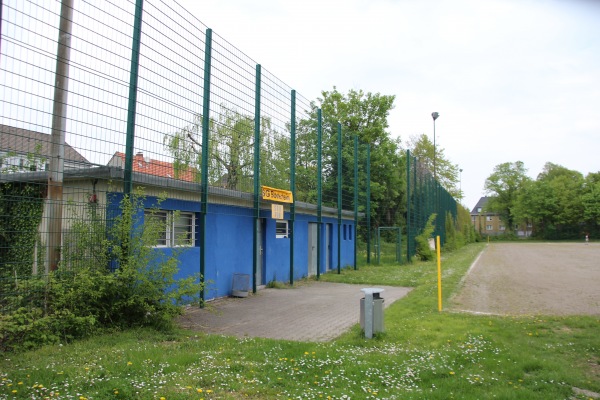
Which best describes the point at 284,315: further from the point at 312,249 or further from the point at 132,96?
the point at 312,249

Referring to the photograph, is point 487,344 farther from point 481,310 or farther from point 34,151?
point 34,151

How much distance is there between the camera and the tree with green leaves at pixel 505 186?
9506 centimetres

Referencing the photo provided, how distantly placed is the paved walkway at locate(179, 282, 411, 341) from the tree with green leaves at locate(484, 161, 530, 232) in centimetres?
8998

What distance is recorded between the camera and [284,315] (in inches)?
383

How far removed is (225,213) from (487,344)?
732 cm

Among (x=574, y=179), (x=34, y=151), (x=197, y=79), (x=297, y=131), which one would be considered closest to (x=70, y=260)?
(x=34, y=151)

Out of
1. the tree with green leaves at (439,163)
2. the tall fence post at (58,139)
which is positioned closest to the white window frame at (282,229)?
the tall fence post at (58,139)

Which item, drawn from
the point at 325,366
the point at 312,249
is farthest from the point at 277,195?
the point at 325,366

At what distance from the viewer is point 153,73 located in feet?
30.3

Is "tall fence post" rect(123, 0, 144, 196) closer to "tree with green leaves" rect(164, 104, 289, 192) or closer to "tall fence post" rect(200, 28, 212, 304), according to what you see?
"tree with green leaves" rect(164, 104, 289, 192)

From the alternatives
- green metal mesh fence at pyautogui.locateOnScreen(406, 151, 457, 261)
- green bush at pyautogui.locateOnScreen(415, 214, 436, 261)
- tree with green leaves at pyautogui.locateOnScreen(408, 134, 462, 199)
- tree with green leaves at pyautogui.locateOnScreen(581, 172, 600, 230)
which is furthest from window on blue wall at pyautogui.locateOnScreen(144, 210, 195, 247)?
tree with green leaves at pyautogui.locateOnScreen(581, 172, 600, 230)

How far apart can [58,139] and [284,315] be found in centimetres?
532

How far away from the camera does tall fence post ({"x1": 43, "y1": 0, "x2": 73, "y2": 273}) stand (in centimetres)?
728

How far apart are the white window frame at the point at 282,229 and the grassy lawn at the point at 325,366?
7.97m
